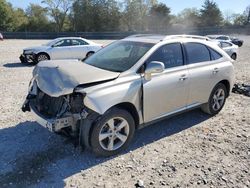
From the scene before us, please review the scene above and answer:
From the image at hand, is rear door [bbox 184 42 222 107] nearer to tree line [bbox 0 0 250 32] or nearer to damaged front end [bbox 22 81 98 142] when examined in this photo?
damaged front end [bbox 22 81 98 142]

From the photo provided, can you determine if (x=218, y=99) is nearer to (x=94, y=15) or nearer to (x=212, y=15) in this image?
(x=94, y=15)

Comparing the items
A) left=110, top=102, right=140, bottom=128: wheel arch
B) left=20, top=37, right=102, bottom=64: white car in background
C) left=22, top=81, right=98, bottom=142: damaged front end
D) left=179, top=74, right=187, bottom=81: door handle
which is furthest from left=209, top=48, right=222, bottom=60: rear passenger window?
left=20, top=37, right=102, bottom=64: white car in background

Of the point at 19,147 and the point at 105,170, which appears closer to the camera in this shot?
the point at 105,170

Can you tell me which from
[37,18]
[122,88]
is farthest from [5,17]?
[122,88]

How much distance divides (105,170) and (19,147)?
1.56 metres

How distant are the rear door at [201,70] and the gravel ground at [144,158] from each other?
62 cm

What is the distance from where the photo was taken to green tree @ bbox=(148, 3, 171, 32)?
64.6m

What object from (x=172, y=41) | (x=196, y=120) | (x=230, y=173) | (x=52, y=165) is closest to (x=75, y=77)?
(x=52, y=165)

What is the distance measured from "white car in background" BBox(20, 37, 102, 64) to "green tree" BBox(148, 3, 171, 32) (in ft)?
170

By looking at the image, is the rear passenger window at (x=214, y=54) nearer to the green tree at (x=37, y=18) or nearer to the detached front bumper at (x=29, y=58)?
the detached front bumper at (x=29, y=58)

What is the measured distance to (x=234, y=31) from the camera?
179ft

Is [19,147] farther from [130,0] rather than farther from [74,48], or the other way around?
[130,0]

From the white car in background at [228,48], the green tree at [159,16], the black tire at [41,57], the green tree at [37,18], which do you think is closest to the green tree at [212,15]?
the green tree at [159,16]

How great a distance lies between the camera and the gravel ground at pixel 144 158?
393cm
